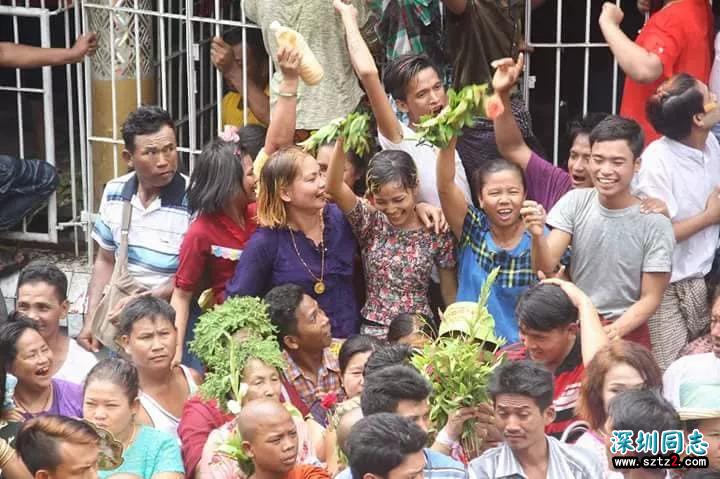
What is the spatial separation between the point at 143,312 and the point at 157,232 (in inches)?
35.6

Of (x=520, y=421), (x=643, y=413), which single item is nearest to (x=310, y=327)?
(x=520, y=421)

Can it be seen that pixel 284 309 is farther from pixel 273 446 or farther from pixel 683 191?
pixel 683 191

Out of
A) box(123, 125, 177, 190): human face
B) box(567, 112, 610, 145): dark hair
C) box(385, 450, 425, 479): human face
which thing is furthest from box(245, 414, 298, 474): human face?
box(567, 112, 610, 145): dark hair

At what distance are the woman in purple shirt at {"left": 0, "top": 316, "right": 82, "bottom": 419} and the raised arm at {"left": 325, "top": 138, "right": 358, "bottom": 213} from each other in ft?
4.77

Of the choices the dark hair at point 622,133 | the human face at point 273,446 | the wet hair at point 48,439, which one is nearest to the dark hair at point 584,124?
the dark hair at point 622,133

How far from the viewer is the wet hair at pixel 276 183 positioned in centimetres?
747

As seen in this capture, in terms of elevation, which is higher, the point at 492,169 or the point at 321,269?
the point at 492,169

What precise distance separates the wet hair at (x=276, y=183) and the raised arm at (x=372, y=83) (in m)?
0.39

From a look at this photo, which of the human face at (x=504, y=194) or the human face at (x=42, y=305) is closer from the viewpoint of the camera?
the human face at (x=504, y=194)

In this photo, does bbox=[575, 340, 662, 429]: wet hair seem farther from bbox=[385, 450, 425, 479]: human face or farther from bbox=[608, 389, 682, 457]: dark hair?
bbox=[385, 450, 425, 479]: human face

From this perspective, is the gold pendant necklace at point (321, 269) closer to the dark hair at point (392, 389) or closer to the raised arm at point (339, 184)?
the raised arm at point (339, 184)

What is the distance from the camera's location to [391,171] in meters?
7.43

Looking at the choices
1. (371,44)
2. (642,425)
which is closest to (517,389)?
(642,425)

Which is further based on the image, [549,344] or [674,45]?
[674,45]
